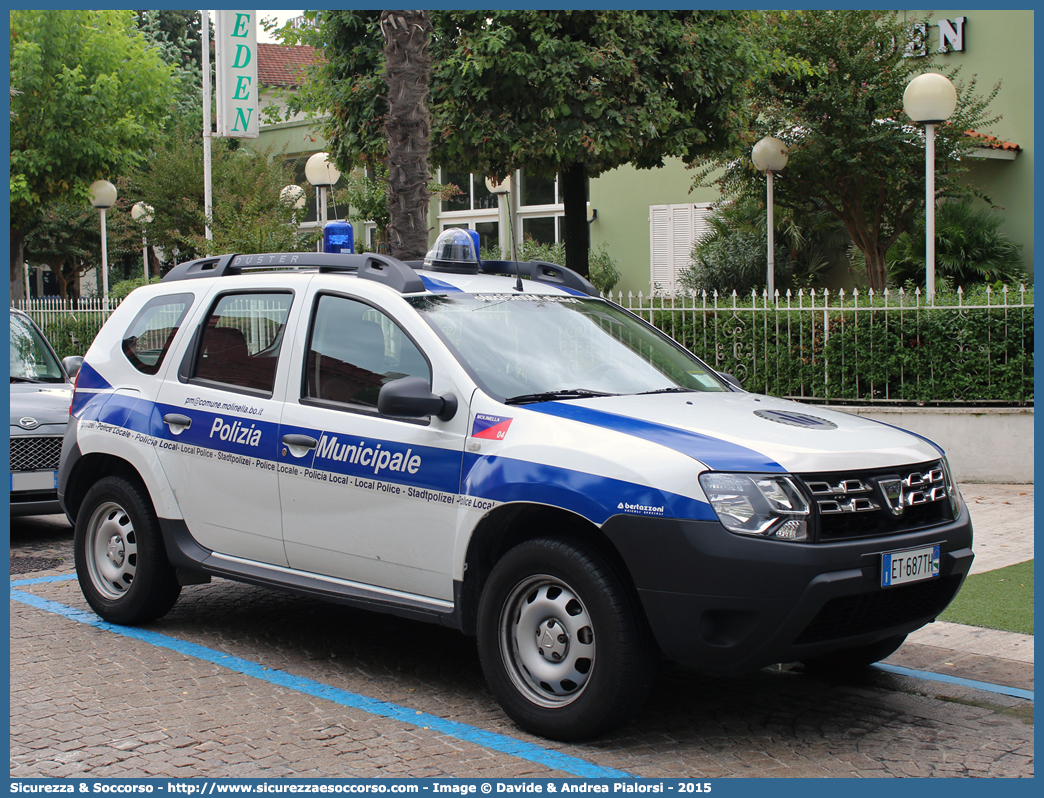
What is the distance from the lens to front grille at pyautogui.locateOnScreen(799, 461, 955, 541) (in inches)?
164

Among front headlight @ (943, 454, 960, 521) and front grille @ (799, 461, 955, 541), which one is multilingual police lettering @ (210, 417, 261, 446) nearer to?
front grille @ (799, 461, 955, 541)

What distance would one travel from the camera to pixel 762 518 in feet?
13.4

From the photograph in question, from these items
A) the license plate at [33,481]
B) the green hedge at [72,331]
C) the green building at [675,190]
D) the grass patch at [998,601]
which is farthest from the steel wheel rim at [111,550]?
the green hedge at [72,331]

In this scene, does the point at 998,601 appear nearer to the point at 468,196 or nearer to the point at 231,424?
the point at 231,424

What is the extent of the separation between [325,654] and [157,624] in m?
1.19

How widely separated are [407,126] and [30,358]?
388 cm

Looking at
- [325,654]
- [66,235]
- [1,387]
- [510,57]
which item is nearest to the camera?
[325,654]

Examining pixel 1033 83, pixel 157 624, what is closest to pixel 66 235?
pixel 1033 83

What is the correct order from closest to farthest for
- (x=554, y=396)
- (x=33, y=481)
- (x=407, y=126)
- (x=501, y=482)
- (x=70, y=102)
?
(x=501, y=482), (x=554, y=396), (x=33, y=481), (x=407, y=126), (x=70, y=102)

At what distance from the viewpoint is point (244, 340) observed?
18.9 feet

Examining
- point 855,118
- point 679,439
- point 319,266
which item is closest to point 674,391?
point 679,439

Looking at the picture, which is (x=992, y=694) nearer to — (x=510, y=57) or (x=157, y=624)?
(x=157, y=624)

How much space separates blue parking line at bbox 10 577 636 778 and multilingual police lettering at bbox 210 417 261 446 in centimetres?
108
